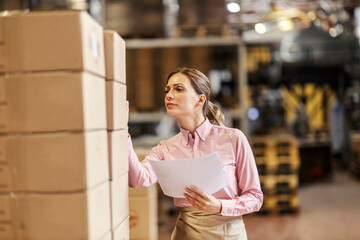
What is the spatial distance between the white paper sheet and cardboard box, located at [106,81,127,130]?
0.83ft

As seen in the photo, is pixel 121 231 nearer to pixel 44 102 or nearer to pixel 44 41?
pixel 44 102

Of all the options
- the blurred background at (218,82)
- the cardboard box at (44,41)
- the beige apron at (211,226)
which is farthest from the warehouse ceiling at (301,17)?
the cardboard box at (44,41)

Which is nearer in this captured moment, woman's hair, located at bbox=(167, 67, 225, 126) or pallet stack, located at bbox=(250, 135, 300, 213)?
woman's hair, located at bbox=(167, 67, 225, 126)

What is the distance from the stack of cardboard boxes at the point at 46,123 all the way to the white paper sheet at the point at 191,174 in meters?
0.48

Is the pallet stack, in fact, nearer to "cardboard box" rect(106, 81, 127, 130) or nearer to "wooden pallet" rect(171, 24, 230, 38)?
"wooden pallet" rect(171, 24, 230, 38)

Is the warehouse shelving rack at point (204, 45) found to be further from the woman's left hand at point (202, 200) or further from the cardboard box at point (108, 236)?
the cardboard box at point (108, 236)

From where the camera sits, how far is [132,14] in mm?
7547

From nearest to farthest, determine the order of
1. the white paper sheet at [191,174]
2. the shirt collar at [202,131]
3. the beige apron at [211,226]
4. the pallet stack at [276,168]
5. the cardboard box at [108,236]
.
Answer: the cardboard box at [108,236], the white paper sheet at [191,174], the beige apron at [211,226], the shirt collar at [202,131], the pallet stack at [276,168]

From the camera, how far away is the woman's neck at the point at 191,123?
8.27 ft

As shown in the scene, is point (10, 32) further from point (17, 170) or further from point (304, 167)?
point (304, 167)

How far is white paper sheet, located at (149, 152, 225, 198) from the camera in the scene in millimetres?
2105

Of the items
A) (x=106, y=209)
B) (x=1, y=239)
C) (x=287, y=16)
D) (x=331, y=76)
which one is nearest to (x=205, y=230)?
(x=106, y=209)

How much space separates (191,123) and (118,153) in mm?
537

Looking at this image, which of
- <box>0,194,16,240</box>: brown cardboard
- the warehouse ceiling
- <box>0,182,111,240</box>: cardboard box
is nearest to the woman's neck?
<box>0,182,111,240</box>: cardboard box
